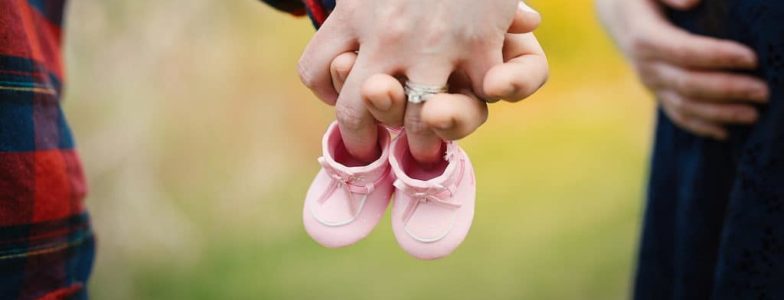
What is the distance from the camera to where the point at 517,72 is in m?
0.44

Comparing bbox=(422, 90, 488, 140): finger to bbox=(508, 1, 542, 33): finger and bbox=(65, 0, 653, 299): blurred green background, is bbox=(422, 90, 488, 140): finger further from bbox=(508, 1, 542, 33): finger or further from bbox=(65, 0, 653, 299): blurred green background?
bbox=(65, 0, 653, 299): blurred green background

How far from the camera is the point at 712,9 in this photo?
639 mm

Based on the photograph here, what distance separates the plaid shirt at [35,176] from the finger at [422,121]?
144 millimetres

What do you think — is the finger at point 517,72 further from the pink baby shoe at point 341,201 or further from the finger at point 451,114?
the pink baby shoe at point 341,201

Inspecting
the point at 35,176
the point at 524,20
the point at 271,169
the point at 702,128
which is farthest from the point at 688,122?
the point at 271,169

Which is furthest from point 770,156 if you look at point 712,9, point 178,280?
point 178,280

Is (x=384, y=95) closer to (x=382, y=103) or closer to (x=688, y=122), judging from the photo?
(x=382, y=103)

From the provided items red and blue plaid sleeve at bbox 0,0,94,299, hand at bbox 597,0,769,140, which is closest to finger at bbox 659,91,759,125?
A: hand at bbox 597,0,769,140

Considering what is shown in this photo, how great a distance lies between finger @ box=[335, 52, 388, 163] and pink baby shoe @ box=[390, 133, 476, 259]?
2 cm

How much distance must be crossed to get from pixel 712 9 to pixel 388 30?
0.36m

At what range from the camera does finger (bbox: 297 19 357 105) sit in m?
0.47

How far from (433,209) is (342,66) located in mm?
142

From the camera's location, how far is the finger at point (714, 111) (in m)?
0.63

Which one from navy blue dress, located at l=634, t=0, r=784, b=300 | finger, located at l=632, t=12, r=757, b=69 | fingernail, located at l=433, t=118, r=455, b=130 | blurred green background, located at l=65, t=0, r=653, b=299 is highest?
fingernail, located at l=433, t=118, r=455, b=130
